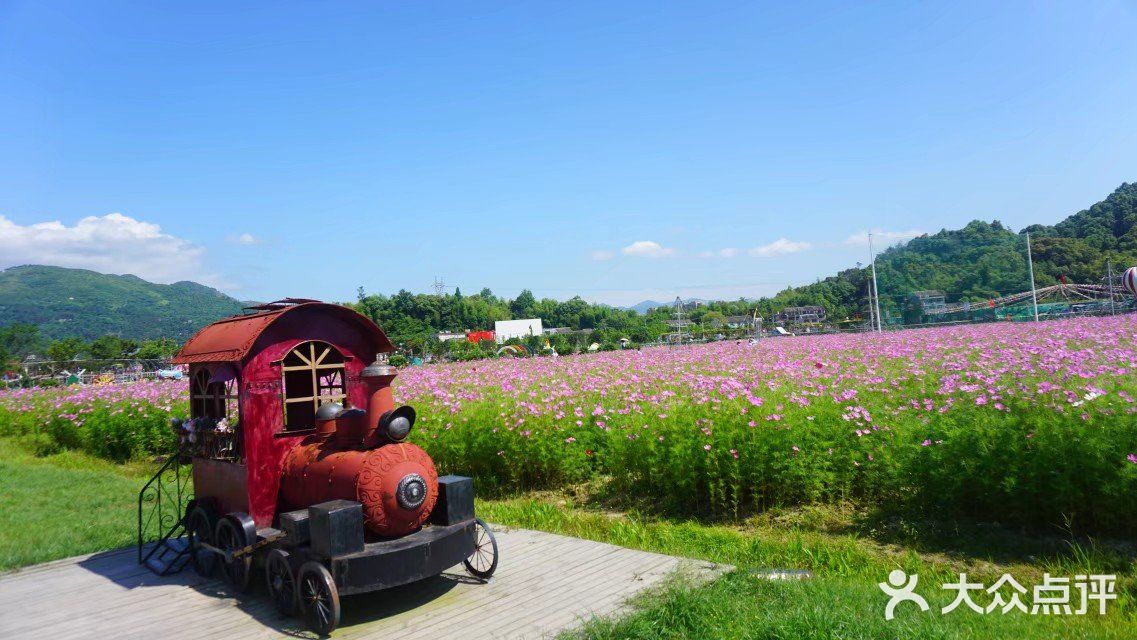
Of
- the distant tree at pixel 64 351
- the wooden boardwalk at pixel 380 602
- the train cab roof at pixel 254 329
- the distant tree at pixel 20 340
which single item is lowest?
the wooden boardwalk at pixel 380 602

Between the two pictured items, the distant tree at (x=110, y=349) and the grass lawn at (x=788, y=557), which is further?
the distant tree at (x=110, y=349)

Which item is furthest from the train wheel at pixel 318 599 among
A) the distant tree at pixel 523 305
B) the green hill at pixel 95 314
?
the green hill at pixel 95 314

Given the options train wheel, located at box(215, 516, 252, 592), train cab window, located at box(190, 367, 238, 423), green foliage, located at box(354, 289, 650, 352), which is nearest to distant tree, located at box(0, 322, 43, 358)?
green foliage, located at box(354, 289, 650, 352)

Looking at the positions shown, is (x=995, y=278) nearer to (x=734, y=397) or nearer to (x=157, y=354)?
(x=734, y=397)

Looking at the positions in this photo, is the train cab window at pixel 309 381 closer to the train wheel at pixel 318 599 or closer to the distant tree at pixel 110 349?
the train wheel at pixel 318 599

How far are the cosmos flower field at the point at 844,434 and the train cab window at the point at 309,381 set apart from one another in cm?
349

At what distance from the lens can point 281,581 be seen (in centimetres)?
495

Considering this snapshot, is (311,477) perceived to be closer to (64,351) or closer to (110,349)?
(64,351)

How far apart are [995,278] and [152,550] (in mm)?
47405

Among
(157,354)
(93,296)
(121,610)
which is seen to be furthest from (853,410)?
(93,296)

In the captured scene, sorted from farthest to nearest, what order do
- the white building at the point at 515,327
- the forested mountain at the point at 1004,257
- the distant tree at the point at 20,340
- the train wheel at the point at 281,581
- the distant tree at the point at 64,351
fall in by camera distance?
the white building at the point at 515,327, the distant tree at the point at 20,340, the distant tree at the point at 64,351, the forested mountain at the point at 1004,257, the train wheel at the point at 281,581

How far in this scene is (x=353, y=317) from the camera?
5.97 m
